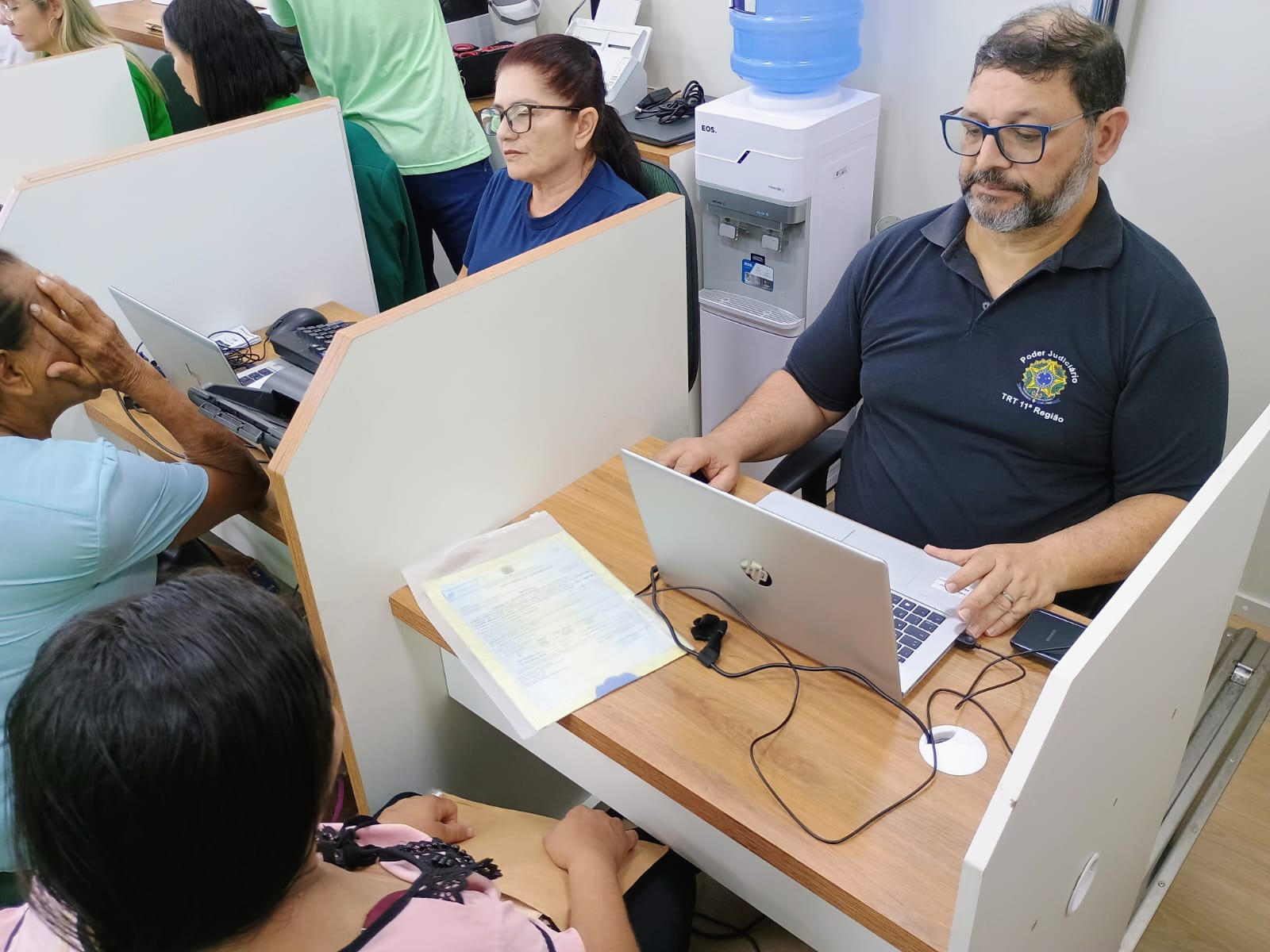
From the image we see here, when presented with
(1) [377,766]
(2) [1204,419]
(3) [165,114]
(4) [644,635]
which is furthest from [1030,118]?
(3) [165,114]

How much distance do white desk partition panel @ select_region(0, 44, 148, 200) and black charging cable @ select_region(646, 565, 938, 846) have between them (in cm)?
194

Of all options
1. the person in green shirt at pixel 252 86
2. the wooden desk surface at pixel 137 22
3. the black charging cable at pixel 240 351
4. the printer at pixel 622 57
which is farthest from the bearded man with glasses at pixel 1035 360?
the printer at pixel 622 57

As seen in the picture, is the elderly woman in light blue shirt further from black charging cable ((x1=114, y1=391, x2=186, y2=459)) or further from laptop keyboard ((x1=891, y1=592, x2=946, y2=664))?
laptop keyboard ((x1=891, y1=592, x2=946, y2=664))

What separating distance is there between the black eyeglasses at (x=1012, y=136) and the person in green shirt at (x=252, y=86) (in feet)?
4.50

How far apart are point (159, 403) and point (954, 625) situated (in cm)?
121

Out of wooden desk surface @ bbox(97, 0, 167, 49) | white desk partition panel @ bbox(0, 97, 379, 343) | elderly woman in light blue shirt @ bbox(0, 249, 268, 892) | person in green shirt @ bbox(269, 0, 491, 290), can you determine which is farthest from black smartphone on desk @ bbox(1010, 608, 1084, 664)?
wooden desk surface @ bbox(97, 0, 167, 49)

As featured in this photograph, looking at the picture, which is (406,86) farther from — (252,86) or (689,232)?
(689,232)

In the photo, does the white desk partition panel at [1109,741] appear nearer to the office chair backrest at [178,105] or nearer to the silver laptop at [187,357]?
the silver laptop at [187,357]

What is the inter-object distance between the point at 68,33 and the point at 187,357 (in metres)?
1.69

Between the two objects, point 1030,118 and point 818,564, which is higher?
point 1030,118

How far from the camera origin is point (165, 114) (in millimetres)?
2736

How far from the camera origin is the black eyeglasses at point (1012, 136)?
1422 millimetres

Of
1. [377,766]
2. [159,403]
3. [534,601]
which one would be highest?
[159,403]

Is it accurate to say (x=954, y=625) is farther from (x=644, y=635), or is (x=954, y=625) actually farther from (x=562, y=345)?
(x=562, y=345)
